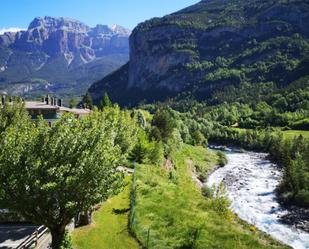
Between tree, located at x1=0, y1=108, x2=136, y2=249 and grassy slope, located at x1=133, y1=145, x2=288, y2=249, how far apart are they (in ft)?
29.0

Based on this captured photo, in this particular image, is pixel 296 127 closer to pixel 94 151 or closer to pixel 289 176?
pixel 289 176

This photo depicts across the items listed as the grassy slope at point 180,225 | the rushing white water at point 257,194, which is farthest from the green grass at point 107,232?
the rushing white water at point 257,194

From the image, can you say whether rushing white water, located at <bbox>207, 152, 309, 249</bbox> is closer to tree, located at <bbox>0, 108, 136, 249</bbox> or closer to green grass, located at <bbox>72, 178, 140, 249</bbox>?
green grass, located at <bbox>72, 178, 140, 249</bbox>

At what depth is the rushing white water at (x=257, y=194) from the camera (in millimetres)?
63031

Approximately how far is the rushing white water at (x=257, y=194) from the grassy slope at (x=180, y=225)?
14.4 metres

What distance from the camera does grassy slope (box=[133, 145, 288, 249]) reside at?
3916 cm

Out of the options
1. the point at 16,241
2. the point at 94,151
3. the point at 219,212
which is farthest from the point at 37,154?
the point at 219,212

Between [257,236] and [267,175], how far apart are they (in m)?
71.0

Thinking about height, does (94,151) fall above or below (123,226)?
above

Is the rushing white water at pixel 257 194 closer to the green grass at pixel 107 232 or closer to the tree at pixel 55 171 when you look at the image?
the green grass at pixel 107 232

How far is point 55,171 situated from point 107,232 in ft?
45.8

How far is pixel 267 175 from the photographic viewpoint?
11162 cm

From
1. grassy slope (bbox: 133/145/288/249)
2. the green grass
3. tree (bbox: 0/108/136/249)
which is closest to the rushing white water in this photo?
grassy slope (bbox: 133/145/288/249)

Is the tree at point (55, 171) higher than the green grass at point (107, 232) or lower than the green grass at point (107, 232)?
higher
